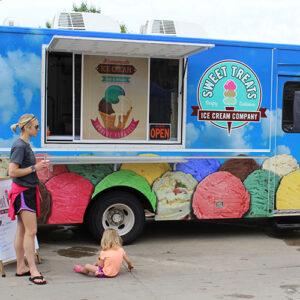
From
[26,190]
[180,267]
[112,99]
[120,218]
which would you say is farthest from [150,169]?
[26,190]

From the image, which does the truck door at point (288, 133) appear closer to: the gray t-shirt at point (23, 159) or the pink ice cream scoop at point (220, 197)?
the pink ice cream scoop at point (220, 197)

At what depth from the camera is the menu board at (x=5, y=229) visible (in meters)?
6.12

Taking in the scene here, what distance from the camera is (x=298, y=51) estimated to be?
789cm

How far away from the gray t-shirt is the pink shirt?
112 cm

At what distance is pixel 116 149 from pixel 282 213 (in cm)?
269

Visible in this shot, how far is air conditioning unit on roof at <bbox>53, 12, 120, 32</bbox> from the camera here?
7195 mm

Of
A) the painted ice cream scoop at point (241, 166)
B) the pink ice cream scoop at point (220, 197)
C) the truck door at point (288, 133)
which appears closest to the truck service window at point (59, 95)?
the pink ice cream scoop at point (220, 197)

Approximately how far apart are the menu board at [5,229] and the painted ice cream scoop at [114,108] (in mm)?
1720

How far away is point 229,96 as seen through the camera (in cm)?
762

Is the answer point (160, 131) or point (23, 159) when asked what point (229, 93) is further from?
point (23, 159)

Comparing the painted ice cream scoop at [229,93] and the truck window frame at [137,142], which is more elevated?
→ the painted ice cream scoop at [229,93]

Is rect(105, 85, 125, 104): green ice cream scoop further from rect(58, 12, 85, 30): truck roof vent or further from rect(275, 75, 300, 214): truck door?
rect(275, 75, 300, 214): truck door

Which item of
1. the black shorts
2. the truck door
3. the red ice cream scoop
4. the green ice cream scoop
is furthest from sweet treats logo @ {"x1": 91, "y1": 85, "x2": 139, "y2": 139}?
the truck door

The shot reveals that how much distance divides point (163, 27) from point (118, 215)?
2728 mm
